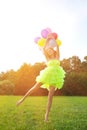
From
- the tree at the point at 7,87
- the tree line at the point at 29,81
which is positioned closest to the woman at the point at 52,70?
the tree line at the point at 29,81

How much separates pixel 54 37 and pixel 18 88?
30763mm

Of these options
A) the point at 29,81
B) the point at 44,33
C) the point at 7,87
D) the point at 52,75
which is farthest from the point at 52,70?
the point at 29,81

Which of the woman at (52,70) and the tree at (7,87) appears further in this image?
the tree at (7,87)

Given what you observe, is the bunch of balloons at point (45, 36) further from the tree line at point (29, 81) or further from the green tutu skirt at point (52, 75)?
the tree line at point (29, 81)

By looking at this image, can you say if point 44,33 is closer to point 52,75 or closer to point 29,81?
point 52,75

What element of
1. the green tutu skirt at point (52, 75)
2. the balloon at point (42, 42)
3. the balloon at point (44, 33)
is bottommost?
the green tutu skirt at point (52, 75)

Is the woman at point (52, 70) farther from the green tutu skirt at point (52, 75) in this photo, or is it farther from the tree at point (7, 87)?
the tree at point (7, 87)

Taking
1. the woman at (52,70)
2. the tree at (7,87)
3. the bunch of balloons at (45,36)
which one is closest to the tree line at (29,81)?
the tree at (7,87)

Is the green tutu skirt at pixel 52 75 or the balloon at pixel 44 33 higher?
the balloon at pixel 44 33

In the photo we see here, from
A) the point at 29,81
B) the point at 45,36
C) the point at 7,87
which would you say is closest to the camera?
the point at 45,36

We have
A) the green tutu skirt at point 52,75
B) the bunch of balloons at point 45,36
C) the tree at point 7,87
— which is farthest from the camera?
the tree at point 7,87

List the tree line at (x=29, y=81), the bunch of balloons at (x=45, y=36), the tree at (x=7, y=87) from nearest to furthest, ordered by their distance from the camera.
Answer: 1. the bunch of balloons at (x=45, y=36)
2. the tree at (x=7, y=87)
3. the tree line at (x=29, y=81)

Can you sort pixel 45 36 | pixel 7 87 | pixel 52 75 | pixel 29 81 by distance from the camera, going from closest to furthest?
pixel 52 75 < pixel 45 36 < pixel 7 87 < pixel 29 81

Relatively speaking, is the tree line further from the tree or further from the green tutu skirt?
the green tutu skirt
